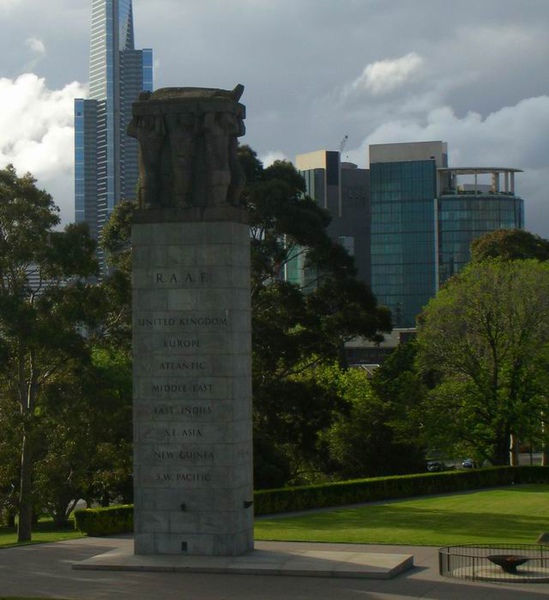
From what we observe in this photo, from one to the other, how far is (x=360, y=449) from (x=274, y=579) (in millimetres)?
30942

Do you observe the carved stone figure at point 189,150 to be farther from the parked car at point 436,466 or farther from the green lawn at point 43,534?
the parked car at point 436,466

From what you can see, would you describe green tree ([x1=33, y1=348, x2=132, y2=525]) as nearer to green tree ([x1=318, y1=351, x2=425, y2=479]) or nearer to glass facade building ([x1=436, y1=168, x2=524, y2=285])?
green tree ([x1=318, y1=351, x2=425, y2=479])

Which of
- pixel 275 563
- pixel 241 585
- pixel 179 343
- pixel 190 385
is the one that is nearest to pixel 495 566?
pixel 275 563

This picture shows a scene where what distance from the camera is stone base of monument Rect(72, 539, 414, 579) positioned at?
2553cm

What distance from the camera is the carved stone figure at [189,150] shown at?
1089 inches

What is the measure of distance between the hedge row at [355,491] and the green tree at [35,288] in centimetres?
600

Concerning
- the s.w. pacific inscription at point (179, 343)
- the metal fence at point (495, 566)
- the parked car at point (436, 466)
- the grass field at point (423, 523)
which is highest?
the s.w. pacific inscription at point (179, 343)

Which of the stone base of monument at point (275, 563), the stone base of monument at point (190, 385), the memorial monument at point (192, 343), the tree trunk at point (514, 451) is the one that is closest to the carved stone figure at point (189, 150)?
the memorial monument at point (192, 343)

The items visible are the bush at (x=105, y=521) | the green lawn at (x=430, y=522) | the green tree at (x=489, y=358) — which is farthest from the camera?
the green tree at (x=489, y=358)

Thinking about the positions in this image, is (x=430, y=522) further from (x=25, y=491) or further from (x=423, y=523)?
(x=25, y=491)

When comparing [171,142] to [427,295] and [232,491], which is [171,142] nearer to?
[232,491]

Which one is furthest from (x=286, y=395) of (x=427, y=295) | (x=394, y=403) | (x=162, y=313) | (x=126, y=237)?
(x=427, y=295)

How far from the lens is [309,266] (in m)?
54.8

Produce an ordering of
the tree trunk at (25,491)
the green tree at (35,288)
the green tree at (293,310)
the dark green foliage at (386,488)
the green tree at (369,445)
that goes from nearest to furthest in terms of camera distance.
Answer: the tree trunk at (25,491)
the green tree at (35,288)
the dark green foliage at (386,488)
the green tree at (293,310)
the green tree at (369,445)
